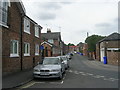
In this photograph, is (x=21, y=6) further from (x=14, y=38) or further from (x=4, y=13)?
(x=14, y=38)

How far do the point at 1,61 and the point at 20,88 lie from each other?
12.7ft

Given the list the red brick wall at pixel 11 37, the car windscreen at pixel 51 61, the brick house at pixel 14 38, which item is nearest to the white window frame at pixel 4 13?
the brick house at pixel 14 38

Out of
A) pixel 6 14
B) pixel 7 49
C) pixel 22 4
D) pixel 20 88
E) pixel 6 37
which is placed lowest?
pixel 20 88

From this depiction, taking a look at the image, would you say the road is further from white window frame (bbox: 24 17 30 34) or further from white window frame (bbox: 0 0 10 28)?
white window frame (bbox: 24 17 30 34)

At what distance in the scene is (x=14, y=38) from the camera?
13641 mm

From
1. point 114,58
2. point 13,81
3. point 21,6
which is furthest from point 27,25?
point 114,58

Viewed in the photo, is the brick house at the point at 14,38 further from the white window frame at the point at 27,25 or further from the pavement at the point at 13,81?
the pavement at the point at 13,81

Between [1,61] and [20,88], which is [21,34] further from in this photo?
[20,88]

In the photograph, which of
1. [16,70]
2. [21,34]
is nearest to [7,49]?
[16,70]

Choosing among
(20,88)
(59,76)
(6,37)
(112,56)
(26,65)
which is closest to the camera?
(20,88)

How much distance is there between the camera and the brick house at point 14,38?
1193cm

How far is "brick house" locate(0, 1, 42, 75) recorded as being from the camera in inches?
470

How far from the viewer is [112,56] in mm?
25406

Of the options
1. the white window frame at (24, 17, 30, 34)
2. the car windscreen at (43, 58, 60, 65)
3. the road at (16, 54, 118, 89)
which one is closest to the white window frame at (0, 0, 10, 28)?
the car windscreen at (43, 58, 60, 65)
